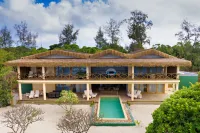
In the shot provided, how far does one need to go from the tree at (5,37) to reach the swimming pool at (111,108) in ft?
108

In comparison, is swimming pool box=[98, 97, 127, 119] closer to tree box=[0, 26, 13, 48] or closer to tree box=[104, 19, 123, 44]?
tree box=[104, 19, 123, 44]

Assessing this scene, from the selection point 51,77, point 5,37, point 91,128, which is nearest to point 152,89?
point 91,128

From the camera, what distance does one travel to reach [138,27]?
3888 cm

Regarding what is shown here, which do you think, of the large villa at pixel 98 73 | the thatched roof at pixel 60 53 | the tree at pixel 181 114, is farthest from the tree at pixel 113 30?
the tree at pixel 181 114

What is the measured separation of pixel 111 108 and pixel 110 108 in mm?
98

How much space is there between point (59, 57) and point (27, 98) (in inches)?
234

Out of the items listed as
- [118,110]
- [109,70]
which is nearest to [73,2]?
[109,70]

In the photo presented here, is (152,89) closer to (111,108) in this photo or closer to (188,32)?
(111,108)

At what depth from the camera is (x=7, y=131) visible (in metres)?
11.7

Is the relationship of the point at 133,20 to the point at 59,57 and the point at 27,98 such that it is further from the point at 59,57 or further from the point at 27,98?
the point at 27,98

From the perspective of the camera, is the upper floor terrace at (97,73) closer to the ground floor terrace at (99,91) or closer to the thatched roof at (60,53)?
the ground floor terrace at (99,91)

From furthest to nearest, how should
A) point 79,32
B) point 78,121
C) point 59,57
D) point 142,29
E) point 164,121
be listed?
1. point 79,32
2. point 142,29
3. point 59,57
4. point 78,121
5. point 164,121

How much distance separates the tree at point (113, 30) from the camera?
133 feet

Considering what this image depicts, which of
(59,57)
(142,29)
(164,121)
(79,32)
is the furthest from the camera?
(79,32)
